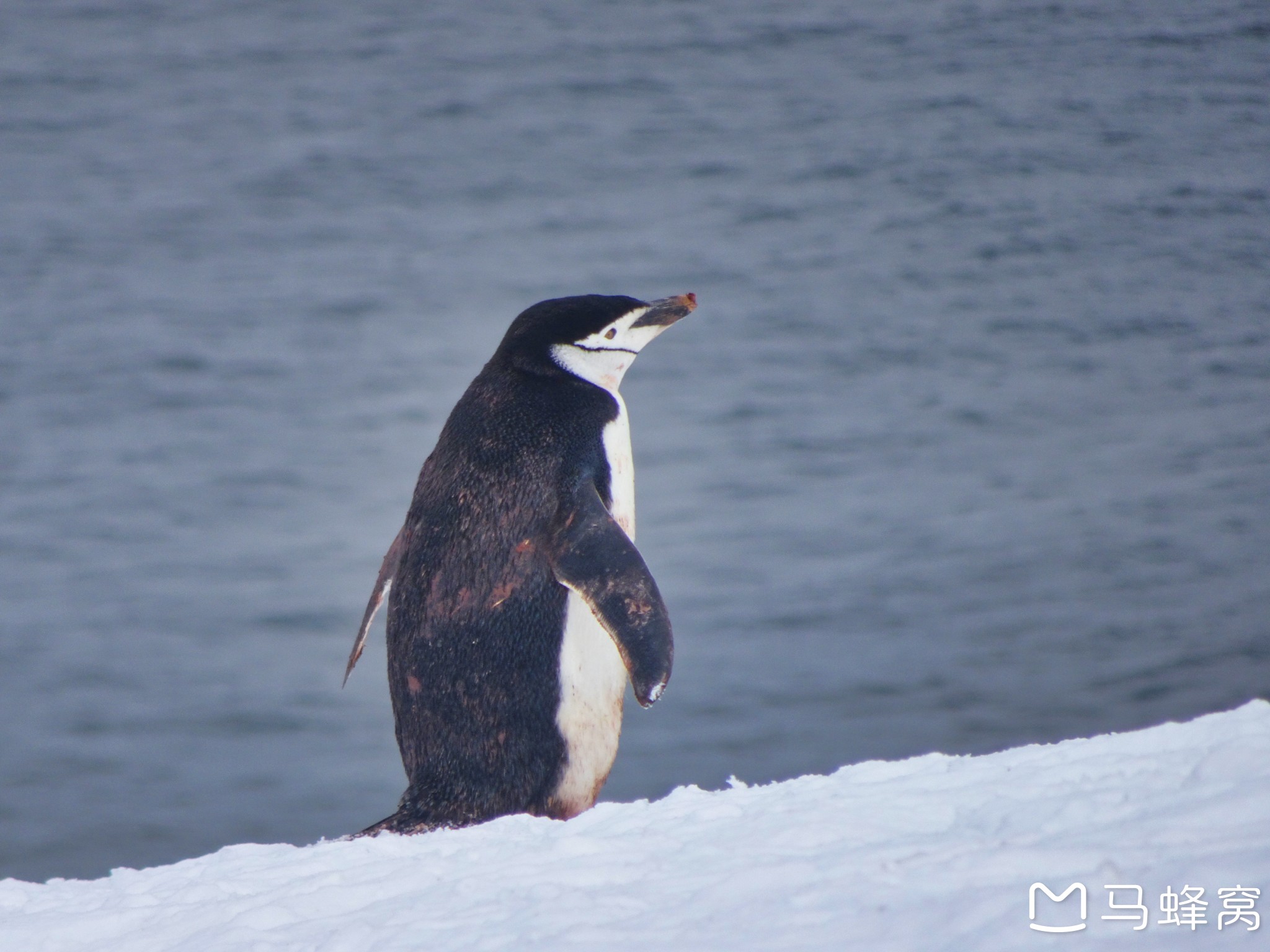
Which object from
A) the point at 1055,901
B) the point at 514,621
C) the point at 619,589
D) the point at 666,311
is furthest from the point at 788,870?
the point at 666,311

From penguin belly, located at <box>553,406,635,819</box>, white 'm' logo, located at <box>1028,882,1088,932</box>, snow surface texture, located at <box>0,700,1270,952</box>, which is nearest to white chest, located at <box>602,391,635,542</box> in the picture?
penguin belly, located at <box>553,406,635,819</box>

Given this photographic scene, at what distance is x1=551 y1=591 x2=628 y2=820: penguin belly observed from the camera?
99.1 inches

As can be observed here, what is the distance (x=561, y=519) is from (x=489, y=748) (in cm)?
46

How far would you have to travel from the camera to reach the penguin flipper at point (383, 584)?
8.79 feet

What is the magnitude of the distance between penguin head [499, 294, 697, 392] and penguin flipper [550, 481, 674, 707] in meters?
0.38

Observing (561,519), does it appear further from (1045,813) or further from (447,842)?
(1045,813)

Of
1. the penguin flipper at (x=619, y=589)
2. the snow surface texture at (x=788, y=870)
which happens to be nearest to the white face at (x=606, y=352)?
the penguin flipper at (x=619, y=589)

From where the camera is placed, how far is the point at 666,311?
115 inches

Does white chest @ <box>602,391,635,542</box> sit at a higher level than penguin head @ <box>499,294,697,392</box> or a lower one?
lower

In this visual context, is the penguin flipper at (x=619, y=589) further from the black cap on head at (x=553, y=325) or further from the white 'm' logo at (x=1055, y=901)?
the white 'm' logo at (x=1055, y=901)

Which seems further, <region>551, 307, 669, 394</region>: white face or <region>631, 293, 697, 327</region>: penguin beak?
<region>631, 293, 697, 327</region>: penguin beak

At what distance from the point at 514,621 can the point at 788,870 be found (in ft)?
3.53

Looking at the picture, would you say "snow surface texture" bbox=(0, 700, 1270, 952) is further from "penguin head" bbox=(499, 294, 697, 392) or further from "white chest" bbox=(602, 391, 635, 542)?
"penguin head" bbox=(499, 294, 697, 392)

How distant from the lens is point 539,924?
4.66 ft
